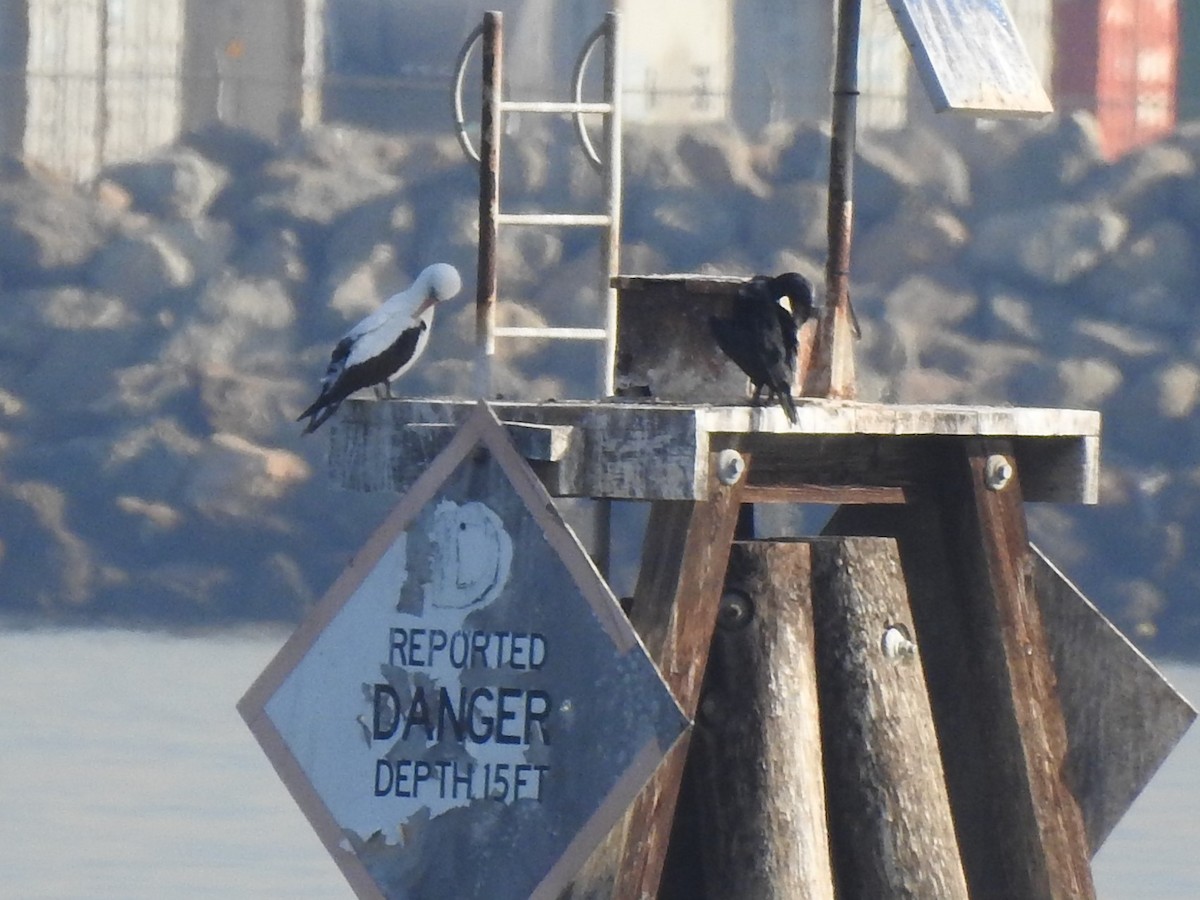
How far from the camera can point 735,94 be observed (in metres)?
29.4

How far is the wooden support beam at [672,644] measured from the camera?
14.2 feet

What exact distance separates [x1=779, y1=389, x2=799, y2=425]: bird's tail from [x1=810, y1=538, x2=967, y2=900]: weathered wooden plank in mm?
257

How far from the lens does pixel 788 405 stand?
14.7 feet

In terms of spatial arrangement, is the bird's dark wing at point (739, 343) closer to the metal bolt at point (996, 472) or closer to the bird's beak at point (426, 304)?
the metal bolt at point (996, 472)

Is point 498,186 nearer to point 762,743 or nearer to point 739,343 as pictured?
point 739,343

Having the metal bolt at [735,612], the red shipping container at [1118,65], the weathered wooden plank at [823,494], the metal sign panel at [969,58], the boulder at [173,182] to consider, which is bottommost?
the metal bolt at [735,612]

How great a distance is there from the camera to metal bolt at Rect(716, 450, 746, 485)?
4.36m

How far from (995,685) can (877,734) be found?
0.84ft

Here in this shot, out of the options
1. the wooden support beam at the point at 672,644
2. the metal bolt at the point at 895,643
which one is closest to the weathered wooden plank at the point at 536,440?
the wooden support beam at the point at 672,644

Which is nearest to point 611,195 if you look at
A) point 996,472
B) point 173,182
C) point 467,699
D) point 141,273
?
point 996,472

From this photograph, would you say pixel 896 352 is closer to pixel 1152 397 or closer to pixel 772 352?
pixel 1152 397

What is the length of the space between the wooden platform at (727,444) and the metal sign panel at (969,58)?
492 mm

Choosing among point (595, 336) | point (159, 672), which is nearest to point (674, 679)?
point (595, 336)

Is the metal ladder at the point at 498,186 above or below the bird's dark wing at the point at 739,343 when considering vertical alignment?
above
